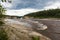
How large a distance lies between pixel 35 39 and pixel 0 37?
9.63 ft

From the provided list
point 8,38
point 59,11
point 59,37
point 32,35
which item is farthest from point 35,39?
point 59,11

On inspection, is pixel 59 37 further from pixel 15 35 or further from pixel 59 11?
pixel 59 11

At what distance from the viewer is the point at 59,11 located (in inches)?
2466

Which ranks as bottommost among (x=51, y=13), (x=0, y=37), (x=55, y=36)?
(x=51, y=13)

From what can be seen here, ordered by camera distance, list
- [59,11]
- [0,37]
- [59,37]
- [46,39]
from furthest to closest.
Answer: [59,11]
[59,37]
[46,39]
[0,37]

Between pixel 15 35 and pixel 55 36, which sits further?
pixel 55 36

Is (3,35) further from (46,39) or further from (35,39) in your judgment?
(46,39)

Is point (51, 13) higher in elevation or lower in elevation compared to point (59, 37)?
lower

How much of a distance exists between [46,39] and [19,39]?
343 centimetres

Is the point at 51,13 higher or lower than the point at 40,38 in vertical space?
lower

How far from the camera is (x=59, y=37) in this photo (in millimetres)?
22000

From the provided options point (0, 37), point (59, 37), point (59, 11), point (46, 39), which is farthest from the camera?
point (59, 11)

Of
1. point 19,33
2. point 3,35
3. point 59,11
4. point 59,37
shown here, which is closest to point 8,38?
point 3,35

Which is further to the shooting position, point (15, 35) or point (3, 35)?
point (15, 35)
